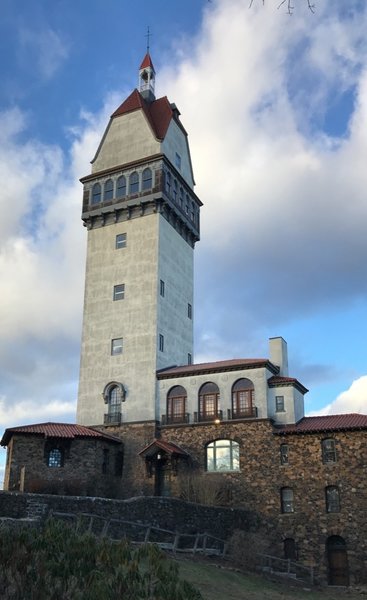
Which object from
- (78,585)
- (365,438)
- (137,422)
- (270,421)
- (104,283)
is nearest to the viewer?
(78,585)

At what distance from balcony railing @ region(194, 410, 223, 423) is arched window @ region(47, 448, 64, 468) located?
9578mm

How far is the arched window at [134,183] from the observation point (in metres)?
52.8

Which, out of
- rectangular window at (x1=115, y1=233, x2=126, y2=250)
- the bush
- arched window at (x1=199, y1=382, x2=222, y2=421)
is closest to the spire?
rectangular window at (x1=115, y1=233, x2=126, y2=250)

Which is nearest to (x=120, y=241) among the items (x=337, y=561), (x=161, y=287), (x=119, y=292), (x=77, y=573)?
(x=119, y=292)

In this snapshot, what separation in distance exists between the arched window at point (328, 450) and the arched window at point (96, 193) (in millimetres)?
27112

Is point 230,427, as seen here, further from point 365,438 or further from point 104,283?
point 104,283

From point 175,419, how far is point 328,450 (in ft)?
36.5

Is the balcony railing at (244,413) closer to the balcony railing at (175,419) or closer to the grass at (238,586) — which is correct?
the balcony railing at (175,419)

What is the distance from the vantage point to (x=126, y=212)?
2074 inches

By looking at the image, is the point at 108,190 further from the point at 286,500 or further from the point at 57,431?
the point at 286,500

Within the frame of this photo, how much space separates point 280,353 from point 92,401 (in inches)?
575

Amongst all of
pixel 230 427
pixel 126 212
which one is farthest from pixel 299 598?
pixel 126 212

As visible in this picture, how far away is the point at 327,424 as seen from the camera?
1649 inches

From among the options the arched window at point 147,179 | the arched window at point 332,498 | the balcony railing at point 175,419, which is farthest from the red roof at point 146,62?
the arched window at point 332,498
